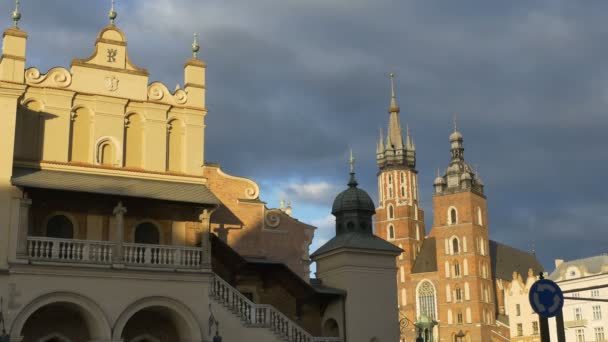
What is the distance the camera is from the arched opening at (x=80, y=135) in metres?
26.4

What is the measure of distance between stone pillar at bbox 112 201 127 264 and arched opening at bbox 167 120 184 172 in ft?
11.2

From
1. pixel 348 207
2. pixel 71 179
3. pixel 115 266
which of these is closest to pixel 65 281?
pixel 115 266

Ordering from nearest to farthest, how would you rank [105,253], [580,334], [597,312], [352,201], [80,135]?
[105,253] → [80,135] → [352,201] → [597,312] → [580,334]

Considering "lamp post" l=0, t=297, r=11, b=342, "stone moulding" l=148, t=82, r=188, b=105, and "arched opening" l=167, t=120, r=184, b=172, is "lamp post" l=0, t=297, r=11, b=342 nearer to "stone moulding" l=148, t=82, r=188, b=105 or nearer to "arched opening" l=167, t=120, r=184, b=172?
"arched opening" l=167, t=120, r=184, b=172

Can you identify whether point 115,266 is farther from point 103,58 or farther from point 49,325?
point 103,58

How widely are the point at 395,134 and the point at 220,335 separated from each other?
392ft

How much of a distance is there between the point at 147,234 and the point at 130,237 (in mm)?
657

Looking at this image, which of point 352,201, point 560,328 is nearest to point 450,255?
point 352,201

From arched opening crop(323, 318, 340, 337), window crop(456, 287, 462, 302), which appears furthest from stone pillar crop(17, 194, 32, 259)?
window crop(456, 287, 462, 302)

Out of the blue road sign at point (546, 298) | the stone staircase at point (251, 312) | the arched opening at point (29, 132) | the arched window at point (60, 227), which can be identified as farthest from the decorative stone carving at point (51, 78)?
the blue road sign at point (546, 298)

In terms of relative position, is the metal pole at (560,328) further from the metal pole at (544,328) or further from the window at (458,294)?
the window at (458,294)

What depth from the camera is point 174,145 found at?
92.5 ft

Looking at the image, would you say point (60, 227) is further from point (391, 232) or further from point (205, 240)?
point (391, 232)

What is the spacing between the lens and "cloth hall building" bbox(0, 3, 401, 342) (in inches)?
929
